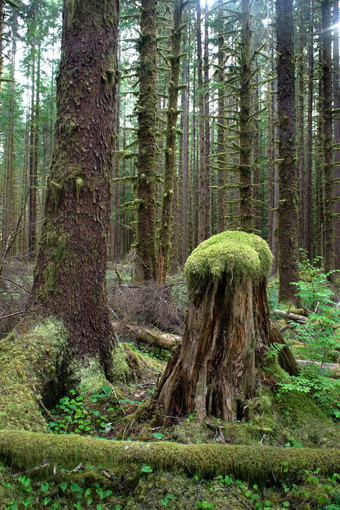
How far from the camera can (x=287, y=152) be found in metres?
9.52

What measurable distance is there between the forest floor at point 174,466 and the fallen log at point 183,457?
3 centimetres

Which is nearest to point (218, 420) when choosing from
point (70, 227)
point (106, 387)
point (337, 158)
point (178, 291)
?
point (106, 387)

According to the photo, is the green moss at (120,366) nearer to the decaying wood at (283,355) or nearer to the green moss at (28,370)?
the green moss at (28,370)

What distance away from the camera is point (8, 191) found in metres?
22.8

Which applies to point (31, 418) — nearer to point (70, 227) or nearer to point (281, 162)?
point (70, 227)

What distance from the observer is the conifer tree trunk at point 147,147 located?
8.86 m

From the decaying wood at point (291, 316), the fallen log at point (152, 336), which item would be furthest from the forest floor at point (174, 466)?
the decaying wood at point (291, 316)

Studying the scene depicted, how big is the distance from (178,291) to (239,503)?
674cm

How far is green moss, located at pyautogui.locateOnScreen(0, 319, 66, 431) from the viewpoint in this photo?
2.69 m

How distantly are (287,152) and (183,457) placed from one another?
9.25 m

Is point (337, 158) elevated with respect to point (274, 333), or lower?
elevated

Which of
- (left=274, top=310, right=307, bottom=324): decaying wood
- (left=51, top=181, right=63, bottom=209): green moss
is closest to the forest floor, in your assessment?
(left=51, top=181, right=63, bottom=209): green moss

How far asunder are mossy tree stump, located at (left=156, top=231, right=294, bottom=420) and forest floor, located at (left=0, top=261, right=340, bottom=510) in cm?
14

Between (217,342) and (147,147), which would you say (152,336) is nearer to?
(217,342)
